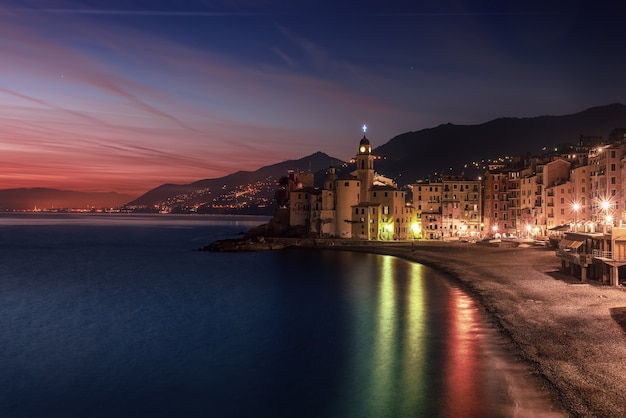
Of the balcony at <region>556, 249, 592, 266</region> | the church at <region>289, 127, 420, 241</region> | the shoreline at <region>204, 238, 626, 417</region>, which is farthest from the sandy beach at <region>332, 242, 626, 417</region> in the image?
the church at <region>289, 127, 420, 241</region>

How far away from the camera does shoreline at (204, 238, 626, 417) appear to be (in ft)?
70.5

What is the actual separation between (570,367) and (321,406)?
12579 mm

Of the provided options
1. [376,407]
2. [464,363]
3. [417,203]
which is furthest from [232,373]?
[417,203]

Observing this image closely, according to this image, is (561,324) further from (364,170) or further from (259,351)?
(364,170)

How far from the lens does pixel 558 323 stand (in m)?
32.3

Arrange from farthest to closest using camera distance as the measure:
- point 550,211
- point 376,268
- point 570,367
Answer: point 550,211
point 376,268
point 570,367

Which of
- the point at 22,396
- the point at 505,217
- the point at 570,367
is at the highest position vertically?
the point at 505,217

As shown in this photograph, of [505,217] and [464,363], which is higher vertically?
[505,217]

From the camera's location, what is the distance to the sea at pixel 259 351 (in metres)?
22.9

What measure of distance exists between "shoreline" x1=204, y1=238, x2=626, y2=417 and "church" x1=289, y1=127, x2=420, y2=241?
2935 cm

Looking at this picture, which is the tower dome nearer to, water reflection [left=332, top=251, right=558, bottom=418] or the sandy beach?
the sandy beach

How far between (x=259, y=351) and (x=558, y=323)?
65.3 feet

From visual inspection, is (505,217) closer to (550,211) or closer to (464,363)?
(550,211)

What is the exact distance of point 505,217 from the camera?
10062cm
